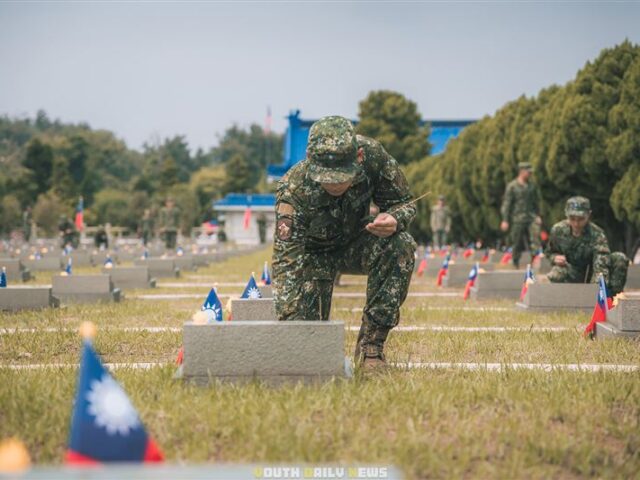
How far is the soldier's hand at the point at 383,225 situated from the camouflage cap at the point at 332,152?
38cm

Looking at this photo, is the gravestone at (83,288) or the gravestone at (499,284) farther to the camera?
the gravestone at (499,284)

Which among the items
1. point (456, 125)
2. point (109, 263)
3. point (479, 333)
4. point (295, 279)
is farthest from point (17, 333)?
point (456, 125)

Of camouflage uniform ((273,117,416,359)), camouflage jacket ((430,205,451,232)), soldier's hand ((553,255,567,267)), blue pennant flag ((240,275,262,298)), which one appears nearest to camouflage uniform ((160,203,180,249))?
camouflage jacket ((430,205,451,232))

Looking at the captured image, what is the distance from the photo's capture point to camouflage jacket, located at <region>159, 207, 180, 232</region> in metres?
34.9

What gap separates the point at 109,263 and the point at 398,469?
15156 mm

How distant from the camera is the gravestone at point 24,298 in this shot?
465 inches

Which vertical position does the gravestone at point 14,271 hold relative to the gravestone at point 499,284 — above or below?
below

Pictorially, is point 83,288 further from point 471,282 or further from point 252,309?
point 252,309

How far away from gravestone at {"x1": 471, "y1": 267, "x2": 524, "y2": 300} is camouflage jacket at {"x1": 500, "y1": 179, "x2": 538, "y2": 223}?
4.66m

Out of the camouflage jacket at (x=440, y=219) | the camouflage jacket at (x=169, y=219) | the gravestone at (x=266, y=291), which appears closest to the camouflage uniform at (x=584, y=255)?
the gravestone at (x=266, y=291)

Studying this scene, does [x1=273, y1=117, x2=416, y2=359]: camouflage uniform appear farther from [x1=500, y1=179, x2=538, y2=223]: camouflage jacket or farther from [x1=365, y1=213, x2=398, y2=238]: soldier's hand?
[x1=500, y1=179, x2=538, y2=223]: camouflage jacket

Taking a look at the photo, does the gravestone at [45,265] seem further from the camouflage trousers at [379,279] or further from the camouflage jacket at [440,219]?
the camouflage trousers at [379,279]

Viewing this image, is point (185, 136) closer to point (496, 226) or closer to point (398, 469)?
point (496, 226)

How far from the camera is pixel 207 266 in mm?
31516
